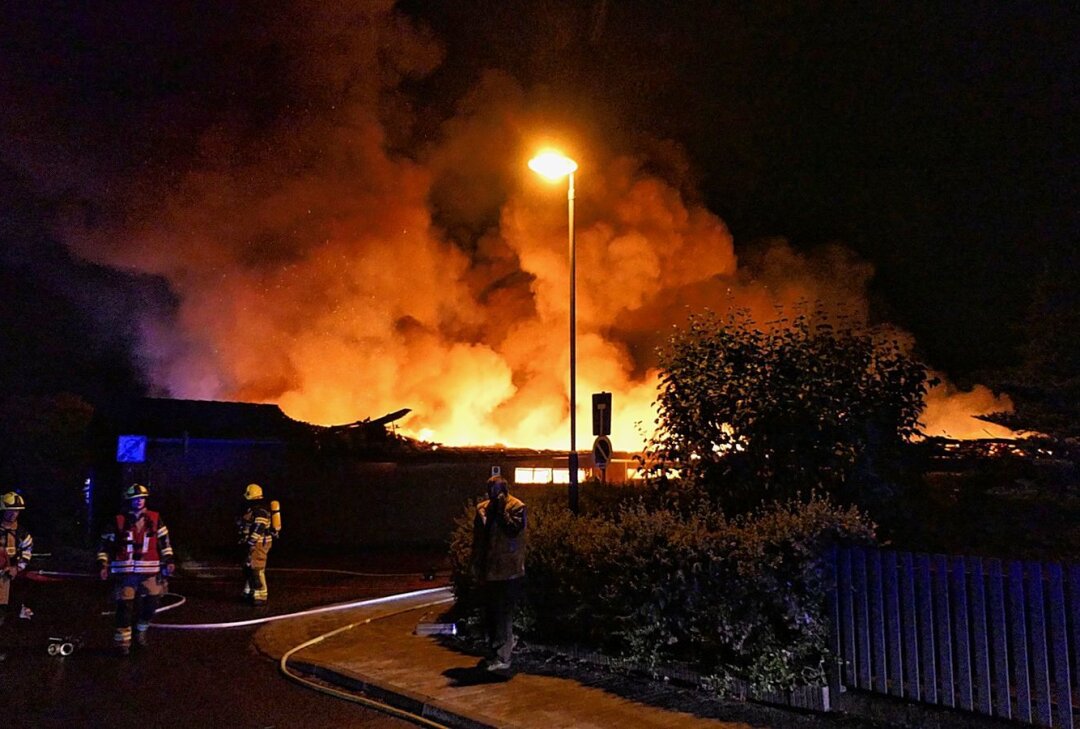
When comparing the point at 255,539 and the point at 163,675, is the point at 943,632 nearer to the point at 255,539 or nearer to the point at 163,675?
the point at 163,675

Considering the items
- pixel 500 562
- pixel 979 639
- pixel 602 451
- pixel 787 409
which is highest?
pixel 787 409

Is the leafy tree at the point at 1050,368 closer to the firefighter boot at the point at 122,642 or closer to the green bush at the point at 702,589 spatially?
the green bush at the point at 702,589

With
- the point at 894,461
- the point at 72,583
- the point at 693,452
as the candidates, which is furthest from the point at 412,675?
the point at 72,583

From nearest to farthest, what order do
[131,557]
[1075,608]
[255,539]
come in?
[1075,608], [131,557], [255,539]

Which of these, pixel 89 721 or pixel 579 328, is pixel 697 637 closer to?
pixel 89 721

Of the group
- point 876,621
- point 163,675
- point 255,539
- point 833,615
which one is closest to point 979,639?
point 876,621

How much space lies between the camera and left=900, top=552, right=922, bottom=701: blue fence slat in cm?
606

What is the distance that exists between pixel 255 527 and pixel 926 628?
9766mm

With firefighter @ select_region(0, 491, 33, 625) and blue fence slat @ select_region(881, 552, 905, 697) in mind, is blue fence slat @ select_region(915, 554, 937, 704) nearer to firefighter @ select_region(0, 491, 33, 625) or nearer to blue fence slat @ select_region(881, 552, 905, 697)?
blue fence slat @ select_region(881, 552, 905, 697)

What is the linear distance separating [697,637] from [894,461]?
3.63 metres

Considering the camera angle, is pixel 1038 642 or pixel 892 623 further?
pixel 892 623

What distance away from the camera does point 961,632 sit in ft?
19.2

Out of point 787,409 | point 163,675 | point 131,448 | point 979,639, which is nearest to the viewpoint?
point 979,639

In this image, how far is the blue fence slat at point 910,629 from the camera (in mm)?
6059
